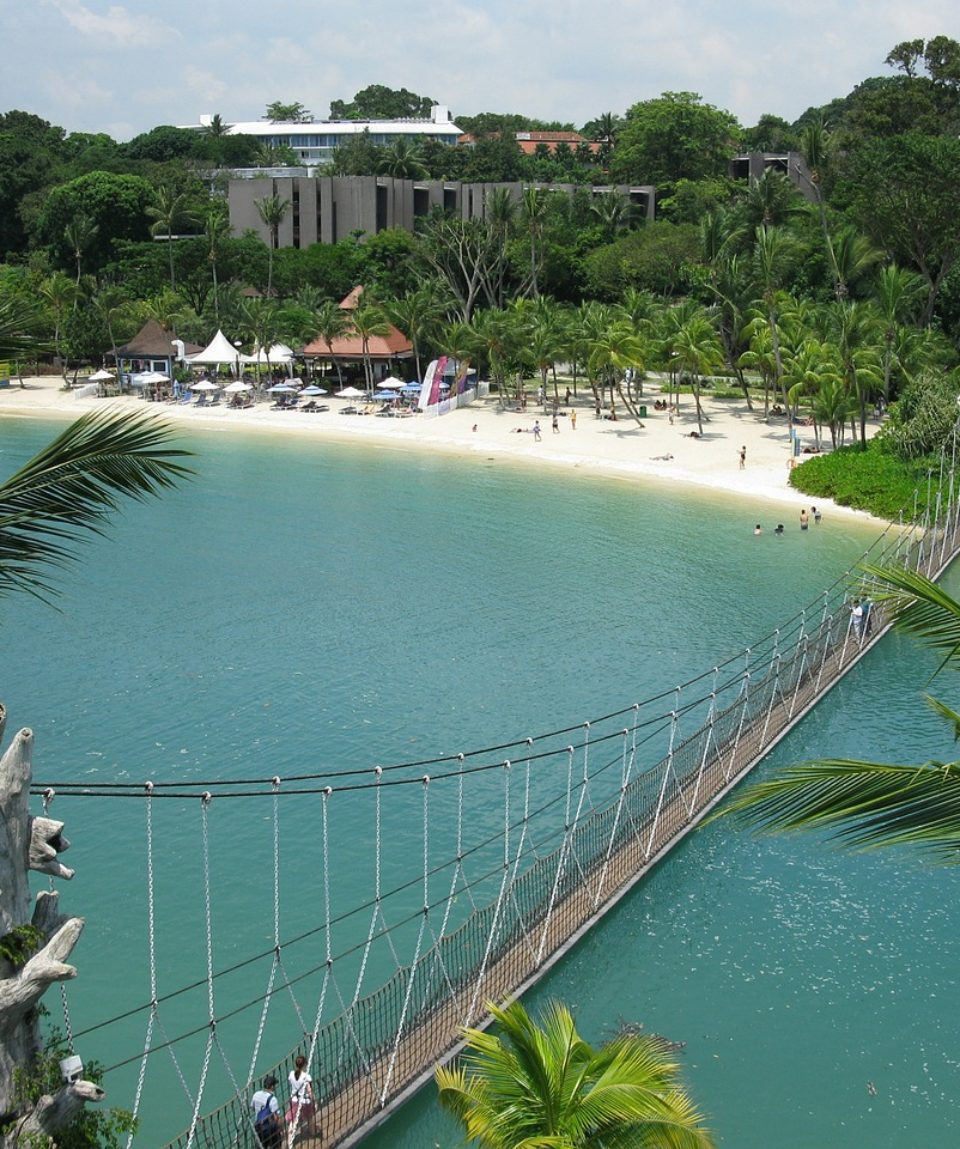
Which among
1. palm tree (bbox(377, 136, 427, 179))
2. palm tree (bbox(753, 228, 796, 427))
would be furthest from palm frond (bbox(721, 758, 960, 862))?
palm tree (bbox(377, 136, 427, 179))

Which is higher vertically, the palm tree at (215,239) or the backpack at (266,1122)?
the palm tree at (215,239)

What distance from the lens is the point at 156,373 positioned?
6794 centimetres

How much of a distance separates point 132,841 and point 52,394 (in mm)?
52382

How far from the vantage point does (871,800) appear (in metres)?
7.00

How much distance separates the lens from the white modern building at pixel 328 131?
516 ft

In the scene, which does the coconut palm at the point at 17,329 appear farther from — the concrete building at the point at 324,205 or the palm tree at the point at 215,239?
the concrete building at the point at 324,205

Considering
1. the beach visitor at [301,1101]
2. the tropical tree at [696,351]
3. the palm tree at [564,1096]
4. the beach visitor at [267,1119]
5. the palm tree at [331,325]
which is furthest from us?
the palm tree at [331,325]

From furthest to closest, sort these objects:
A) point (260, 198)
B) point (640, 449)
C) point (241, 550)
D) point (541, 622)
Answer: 1. point (260, 198)
2. point (640, 449)
3. point (241, 550)
4. point (541, 622)

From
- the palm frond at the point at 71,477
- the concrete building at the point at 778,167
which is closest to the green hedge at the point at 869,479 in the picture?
the palm frond at the point at 71,477

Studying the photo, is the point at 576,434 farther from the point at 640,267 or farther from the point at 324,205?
the point at 324,205

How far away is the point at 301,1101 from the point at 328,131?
160316mm

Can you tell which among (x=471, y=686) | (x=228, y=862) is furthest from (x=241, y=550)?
(x=228, y=862)

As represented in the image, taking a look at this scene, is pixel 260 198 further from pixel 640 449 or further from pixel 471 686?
pixel 471 686

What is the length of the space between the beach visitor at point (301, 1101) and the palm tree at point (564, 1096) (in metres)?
4.00
